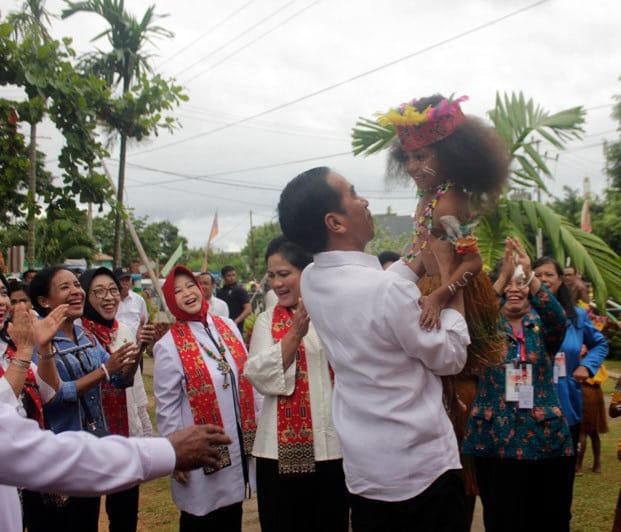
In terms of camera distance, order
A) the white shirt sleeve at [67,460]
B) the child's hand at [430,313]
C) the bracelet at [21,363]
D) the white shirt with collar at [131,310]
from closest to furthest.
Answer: the white shirt sleeve at [67,460]
the child's hand at [430,313]
the bracelet at [21,363]
the white shirt with collar at [131,310]

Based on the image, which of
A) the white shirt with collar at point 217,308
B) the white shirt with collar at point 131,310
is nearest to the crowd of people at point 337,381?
the white shirt with collar at point 131,310

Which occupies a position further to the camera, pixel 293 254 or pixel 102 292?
pixel 102 292

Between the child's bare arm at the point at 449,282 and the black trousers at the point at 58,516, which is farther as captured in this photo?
the black trousers at the point at 58,516

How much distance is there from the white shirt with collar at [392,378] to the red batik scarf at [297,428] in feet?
3.62

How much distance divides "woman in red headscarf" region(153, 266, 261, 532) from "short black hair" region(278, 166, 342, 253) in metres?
1.57

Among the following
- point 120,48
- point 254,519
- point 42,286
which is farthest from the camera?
point 120,48

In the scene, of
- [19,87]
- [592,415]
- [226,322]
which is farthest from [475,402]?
[19,87]

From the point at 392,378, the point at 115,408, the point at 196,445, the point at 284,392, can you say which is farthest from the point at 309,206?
the point at 115,408

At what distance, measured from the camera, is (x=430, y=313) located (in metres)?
2.21

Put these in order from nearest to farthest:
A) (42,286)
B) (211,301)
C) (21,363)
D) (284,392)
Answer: (21,363), (284,392), (42,286), (211,301)

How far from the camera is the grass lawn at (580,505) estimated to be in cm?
509

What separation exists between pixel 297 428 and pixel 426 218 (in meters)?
1.55

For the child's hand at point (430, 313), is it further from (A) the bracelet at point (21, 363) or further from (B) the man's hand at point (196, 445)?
(A) the bracelet at point (21, 363)

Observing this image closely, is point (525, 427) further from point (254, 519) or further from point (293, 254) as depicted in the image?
point (254, 519)
